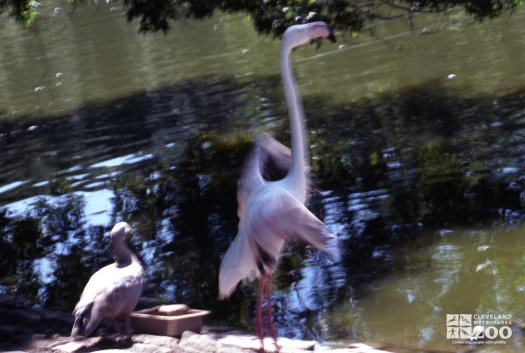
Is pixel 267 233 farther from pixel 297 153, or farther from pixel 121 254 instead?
pixel 121 254

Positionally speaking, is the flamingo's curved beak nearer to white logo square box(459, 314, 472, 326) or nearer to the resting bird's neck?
the resting bird's neck

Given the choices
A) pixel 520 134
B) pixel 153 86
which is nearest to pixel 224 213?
pixel 520 134

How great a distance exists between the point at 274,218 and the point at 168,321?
1.28 meters

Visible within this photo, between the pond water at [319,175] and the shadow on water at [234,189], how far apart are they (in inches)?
1.0

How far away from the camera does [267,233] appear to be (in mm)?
4824

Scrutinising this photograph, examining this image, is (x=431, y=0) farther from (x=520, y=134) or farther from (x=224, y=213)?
(x=224, y=213)

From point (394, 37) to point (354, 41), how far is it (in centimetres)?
76

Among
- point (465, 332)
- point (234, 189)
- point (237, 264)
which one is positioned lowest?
point (465, 332)

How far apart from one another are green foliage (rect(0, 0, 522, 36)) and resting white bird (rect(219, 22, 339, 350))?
4.95m

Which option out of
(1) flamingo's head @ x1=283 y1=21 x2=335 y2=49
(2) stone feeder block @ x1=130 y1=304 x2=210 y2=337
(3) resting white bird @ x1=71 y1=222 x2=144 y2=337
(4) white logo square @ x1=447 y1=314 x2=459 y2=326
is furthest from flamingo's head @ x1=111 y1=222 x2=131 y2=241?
(4) white logo square @ x1=447 y1=314 x2=459 y2=326

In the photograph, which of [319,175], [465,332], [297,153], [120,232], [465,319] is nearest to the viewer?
[297,153]

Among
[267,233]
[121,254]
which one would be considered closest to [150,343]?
[121,254]

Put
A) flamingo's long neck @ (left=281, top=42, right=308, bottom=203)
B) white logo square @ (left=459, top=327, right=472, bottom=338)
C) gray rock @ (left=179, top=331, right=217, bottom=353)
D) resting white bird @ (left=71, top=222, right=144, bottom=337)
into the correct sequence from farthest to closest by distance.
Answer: white logo square @ (left=459, top=327, right=472, bottom=338) < resting white bird @ (left=71, top=222, right=144, bottom=337) < gray rock @ (left=179, top=331, right=217, bottom=353) < flamingo's long neck @ (left=281, top=42, right=308, bottom=203)

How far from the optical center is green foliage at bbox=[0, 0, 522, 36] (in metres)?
10.4
